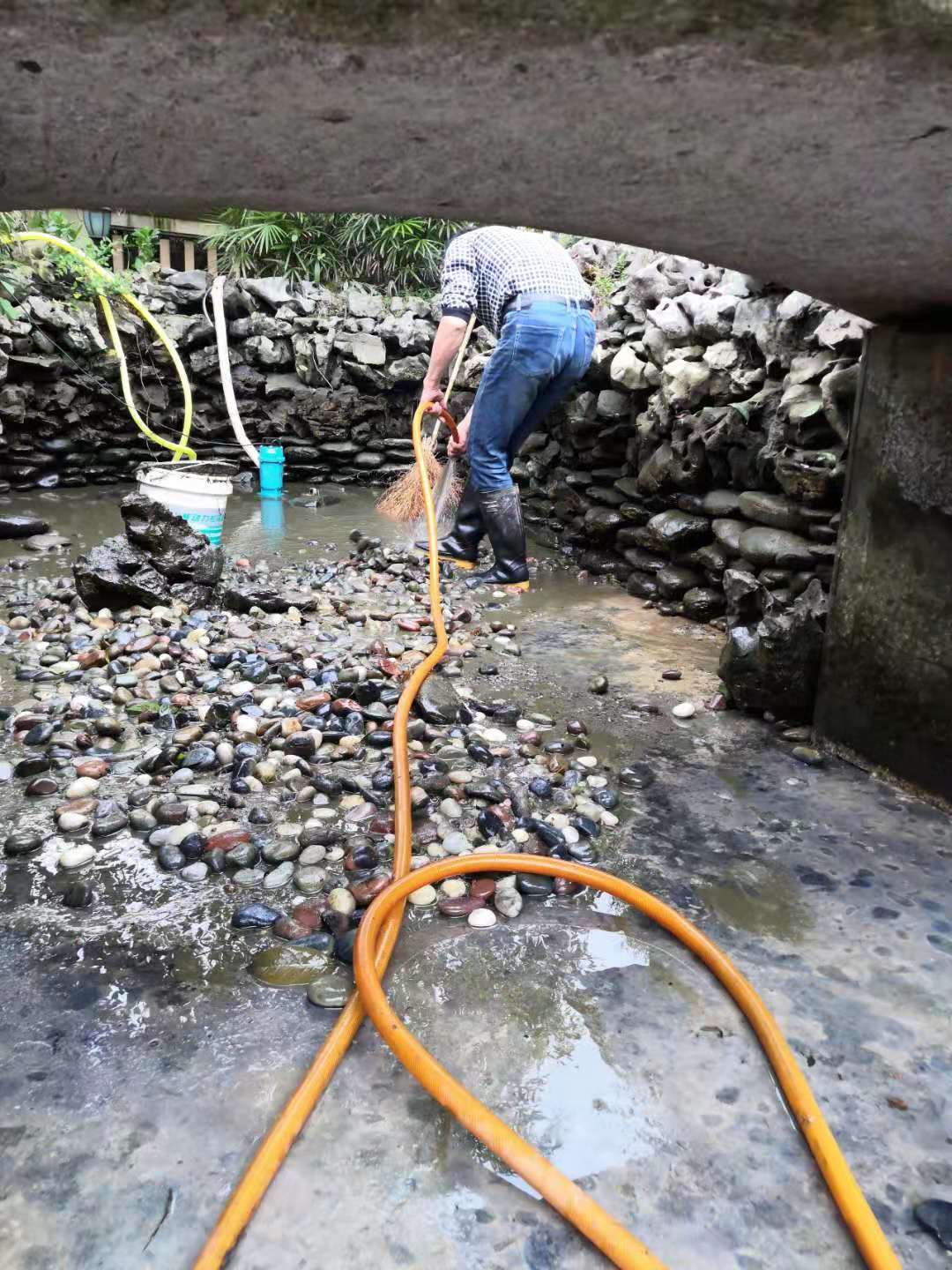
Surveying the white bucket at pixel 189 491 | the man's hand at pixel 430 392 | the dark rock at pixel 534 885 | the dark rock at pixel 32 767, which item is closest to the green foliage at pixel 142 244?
the white bucket at pixel 189 491

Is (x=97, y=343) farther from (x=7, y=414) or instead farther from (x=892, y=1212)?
(x=892, y=1212)

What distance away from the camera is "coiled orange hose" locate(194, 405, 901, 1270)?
1.31 meters

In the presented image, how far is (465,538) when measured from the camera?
5.62 metres

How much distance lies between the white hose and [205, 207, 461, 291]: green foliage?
1.90 meters

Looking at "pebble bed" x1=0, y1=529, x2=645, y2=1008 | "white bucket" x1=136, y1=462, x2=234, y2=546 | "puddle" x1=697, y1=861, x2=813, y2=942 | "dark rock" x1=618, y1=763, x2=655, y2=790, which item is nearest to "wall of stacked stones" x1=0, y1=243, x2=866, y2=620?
"dark rock" x1=618, y1=763, x2=655, y2=790

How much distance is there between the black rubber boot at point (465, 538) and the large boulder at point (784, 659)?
2542 mm

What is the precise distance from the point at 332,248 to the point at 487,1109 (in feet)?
35.0

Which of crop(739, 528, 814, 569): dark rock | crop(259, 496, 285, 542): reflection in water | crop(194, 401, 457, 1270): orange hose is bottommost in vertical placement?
crop(259, 496, 285, 542): reflection in water

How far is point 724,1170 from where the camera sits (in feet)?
4.80

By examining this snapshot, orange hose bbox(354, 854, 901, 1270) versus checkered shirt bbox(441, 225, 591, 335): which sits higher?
checkered shirt bbox(441, 225, 591, 335)

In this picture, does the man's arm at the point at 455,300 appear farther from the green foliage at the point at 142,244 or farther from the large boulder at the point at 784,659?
the green foliage at the point at 142,244

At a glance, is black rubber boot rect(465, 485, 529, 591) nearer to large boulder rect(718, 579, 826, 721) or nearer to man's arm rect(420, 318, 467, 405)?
man's arm rect(420, 318, 467, 405)

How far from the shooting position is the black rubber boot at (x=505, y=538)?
5.09 m

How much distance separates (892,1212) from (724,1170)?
265 millimetres
